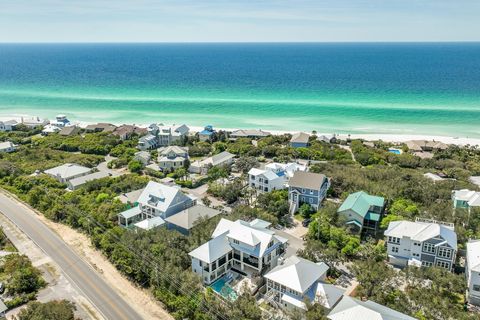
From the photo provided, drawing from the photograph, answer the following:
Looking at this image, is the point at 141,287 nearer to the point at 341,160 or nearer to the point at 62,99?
the point at 341,160

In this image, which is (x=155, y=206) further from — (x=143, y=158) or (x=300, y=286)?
(x=143, y=158)

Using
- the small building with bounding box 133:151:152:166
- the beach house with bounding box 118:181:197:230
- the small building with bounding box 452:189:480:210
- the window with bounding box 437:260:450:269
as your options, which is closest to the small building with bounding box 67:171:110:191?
the small building with bounding box 133:151:152:166

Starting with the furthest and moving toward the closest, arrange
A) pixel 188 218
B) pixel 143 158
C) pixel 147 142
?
pixel 147 142 < pixel 143 158 < pixel 188 218

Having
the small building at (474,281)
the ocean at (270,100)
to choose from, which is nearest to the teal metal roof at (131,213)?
the small building at (474,281)

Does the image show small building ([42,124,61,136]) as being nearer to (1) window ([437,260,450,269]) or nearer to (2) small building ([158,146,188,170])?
(2) small building ([158,146,188,170])

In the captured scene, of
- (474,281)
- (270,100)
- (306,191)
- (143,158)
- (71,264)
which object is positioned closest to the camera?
(474,281)

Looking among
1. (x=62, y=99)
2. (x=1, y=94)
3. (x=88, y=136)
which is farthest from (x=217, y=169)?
(x=1, y=94)

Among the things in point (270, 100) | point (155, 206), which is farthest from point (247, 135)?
point (270, 100)
